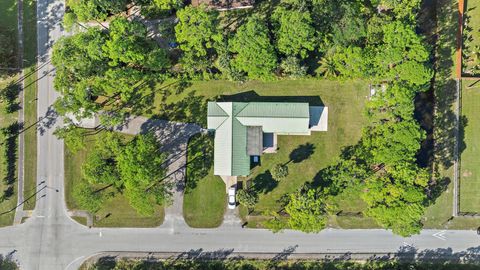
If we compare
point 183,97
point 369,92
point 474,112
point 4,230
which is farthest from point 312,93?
point 4,230

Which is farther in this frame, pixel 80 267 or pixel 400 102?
pixel 80 267

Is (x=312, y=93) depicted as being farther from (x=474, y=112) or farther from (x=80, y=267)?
(x=80, y=267)

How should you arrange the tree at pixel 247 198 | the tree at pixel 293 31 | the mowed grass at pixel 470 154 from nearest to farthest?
the tree at pixel 293 31, the tree at pixel 247 198, the mowed grass at pixel 470 154

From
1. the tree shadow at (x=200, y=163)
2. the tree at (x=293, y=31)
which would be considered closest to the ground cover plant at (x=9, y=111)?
the tree shadow at (x=200, y=163)

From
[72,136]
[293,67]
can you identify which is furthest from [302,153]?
[72,136]

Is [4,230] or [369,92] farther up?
[369,92]

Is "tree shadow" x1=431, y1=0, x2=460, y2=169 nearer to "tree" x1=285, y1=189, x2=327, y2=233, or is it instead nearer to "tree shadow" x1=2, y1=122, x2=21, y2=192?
"tree" x1=285, y1=189, x2=327, y2=233

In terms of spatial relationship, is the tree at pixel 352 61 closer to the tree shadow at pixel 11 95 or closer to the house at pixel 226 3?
the house at pixel 226 3

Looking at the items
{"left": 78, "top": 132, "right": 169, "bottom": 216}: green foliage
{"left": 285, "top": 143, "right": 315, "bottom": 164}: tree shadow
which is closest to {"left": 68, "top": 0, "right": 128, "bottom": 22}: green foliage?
{"left": 78, "top": 132, "right": 169, "bottom": 216}: green foliage
